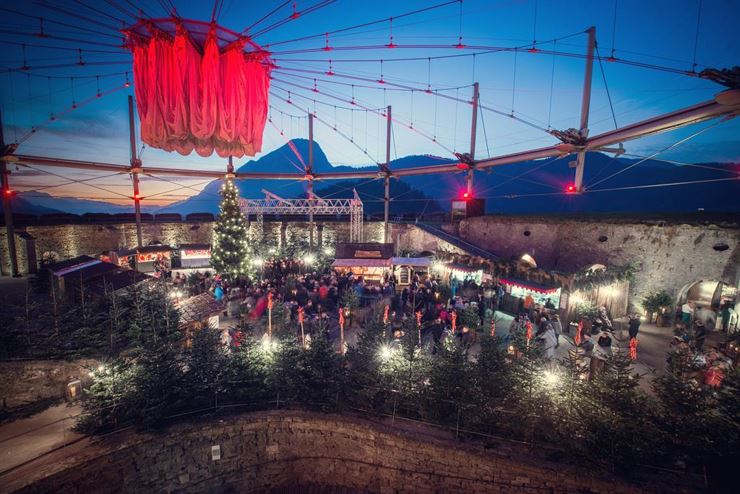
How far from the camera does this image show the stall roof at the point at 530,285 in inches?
447

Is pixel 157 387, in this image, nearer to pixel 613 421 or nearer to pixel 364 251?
pixel 613 421

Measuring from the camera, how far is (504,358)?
6.41m

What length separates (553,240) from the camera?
1591cm

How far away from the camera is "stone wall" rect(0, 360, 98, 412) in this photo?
7145mm

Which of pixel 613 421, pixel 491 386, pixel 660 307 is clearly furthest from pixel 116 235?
pixel 660 307

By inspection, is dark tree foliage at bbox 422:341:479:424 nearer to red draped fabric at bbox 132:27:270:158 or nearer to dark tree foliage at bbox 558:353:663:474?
dark tree foliage at bbox 558:353:663:474

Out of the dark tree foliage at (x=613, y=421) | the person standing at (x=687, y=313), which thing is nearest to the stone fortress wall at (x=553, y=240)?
the person standing at (x=687, y=313)

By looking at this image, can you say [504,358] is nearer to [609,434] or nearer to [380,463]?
[609,434]

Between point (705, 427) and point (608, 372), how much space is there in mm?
1492

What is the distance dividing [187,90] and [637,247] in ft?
54.7

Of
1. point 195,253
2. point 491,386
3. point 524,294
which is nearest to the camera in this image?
point 491,386

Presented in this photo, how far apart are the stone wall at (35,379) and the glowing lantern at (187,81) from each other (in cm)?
612

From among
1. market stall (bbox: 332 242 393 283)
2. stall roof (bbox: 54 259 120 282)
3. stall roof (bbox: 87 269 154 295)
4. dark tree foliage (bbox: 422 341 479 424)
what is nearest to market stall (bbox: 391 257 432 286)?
market stall (bbox: 332 242 393 283)

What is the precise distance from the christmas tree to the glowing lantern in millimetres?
10652
